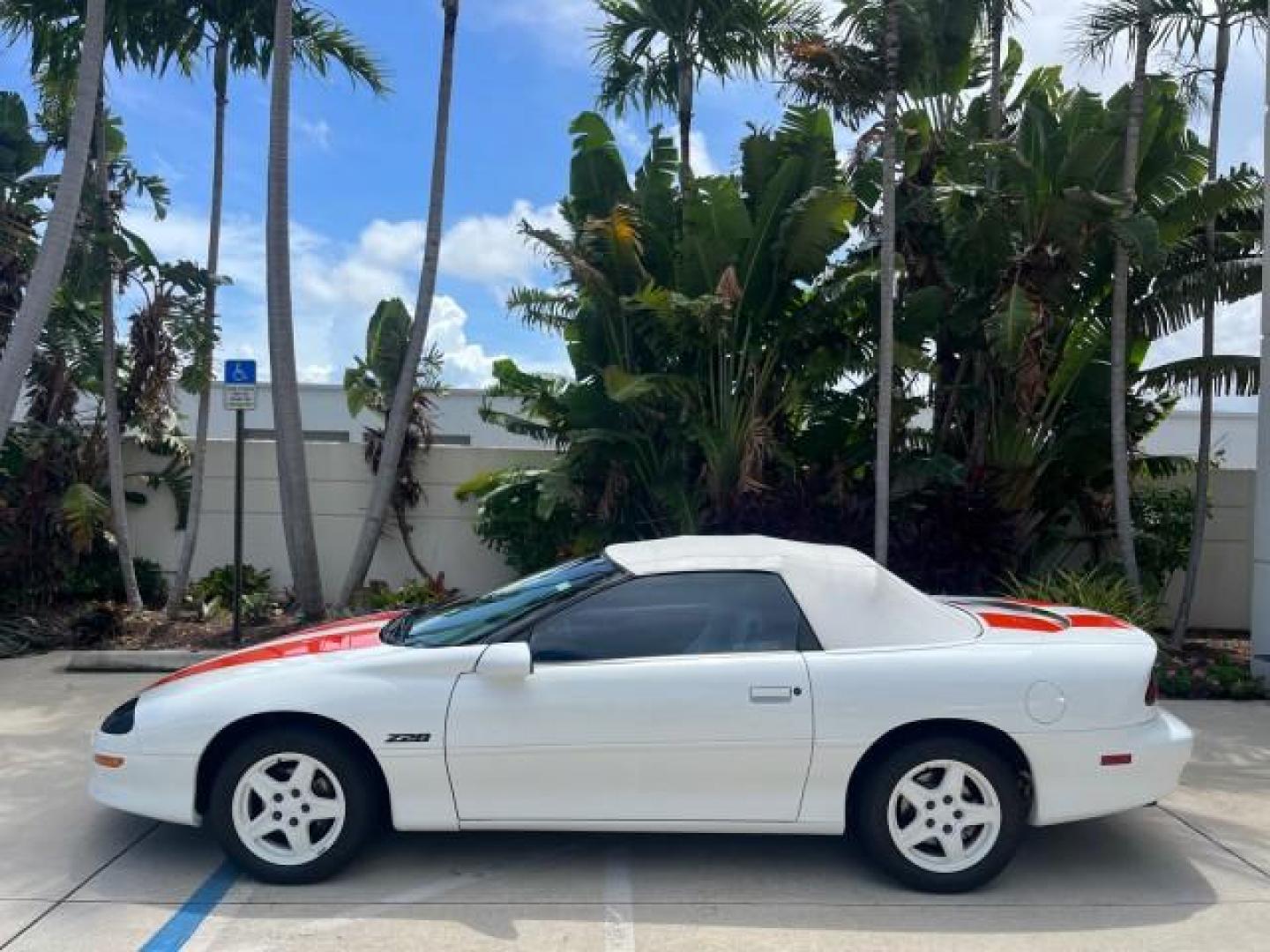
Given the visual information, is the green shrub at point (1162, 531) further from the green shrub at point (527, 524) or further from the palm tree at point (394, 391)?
the palm tree at point (394, 391)

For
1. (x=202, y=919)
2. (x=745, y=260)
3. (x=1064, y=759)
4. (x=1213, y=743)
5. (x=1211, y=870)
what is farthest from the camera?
(x=745, y=260)

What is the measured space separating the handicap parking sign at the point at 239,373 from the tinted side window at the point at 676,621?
5.46m

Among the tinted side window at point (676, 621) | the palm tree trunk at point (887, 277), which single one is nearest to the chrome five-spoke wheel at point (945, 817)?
the tinted side window at point (676, 621)

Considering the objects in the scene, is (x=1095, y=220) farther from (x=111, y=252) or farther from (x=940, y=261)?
(x=111, y=252)

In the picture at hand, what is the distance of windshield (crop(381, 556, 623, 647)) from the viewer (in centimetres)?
474

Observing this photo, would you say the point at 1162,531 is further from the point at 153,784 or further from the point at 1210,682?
the point at 153,784

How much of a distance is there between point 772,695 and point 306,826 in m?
2.03

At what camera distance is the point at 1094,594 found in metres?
9.16

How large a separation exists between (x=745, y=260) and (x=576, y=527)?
3.21 m

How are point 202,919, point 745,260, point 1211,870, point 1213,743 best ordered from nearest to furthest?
point 202,919 → point 1211,870 → point 1213,743 → point 745,260

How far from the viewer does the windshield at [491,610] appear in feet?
15.6

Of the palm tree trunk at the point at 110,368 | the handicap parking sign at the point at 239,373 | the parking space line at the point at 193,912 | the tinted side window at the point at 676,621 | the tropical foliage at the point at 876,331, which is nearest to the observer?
the parking space line at the point at 193,912

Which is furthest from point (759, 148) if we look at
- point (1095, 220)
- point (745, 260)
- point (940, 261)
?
point (1095, 220)

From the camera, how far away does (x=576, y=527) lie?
11.1m
